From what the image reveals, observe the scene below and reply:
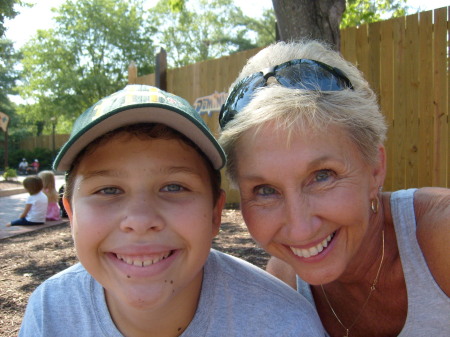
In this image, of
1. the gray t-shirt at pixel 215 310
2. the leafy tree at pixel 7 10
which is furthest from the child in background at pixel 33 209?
the gray t-shirt at pixel 215 310

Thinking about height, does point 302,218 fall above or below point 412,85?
below

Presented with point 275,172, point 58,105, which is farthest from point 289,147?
point 58,105

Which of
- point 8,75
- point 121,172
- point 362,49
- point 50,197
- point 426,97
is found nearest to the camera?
point 121,172

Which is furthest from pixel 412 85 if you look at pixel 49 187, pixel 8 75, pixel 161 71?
pixel 8 75

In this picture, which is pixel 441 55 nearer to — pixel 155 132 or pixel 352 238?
pixel 352 238

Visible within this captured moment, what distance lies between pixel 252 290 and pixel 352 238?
1.58ft

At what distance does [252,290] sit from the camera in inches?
70.8

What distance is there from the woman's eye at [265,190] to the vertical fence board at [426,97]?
4.35 meters

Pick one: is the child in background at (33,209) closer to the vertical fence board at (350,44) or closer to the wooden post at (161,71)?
the wooden post at (161,71)

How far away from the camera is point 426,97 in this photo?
539cm

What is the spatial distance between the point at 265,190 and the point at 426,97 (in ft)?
14.6

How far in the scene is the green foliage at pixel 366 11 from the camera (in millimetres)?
9781

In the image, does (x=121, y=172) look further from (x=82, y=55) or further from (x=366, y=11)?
(x=82, y=55)

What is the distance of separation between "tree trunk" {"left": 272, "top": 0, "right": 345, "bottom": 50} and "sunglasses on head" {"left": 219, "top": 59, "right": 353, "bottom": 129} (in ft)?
8.49
